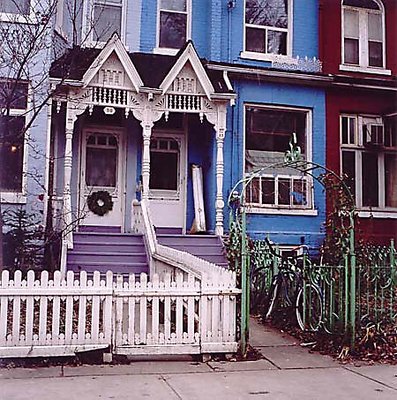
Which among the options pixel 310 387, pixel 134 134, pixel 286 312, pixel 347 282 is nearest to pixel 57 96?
pixel 134 134

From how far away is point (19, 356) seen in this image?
22.8ft

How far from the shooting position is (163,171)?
49.1ft

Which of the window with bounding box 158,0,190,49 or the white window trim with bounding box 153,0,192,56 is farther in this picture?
the window with bounding box 158,0,190,49

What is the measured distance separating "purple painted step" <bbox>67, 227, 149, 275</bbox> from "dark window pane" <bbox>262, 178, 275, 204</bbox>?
358cm

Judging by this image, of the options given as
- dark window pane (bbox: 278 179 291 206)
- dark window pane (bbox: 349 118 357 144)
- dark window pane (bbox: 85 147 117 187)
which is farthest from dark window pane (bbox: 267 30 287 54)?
dark window pane (bbox: 85 147 117 187)

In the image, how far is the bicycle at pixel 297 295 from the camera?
8.79 m

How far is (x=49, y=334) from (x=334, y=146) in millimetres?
10382

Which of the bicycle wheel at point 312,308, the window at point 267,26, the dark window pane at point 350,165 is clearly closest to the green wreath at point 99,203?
the window at point 267,26

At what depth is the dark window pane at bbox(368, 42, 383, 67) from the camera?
16359 mm

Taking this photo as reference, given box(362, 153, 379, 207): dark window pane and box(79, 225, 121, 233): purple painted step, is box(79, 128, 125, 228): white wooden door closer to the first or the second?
box(79, 225, 121, 233): purple painted step

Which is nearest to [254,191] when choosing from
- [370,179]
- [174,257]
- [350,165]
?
[350,165]

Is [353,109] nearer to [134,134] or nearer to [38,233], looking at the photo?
[134,134]

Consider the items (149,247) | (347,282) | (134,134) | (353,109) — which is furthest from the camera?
(353,109)

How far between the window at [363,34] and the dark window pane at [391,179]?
2561 millimetres
